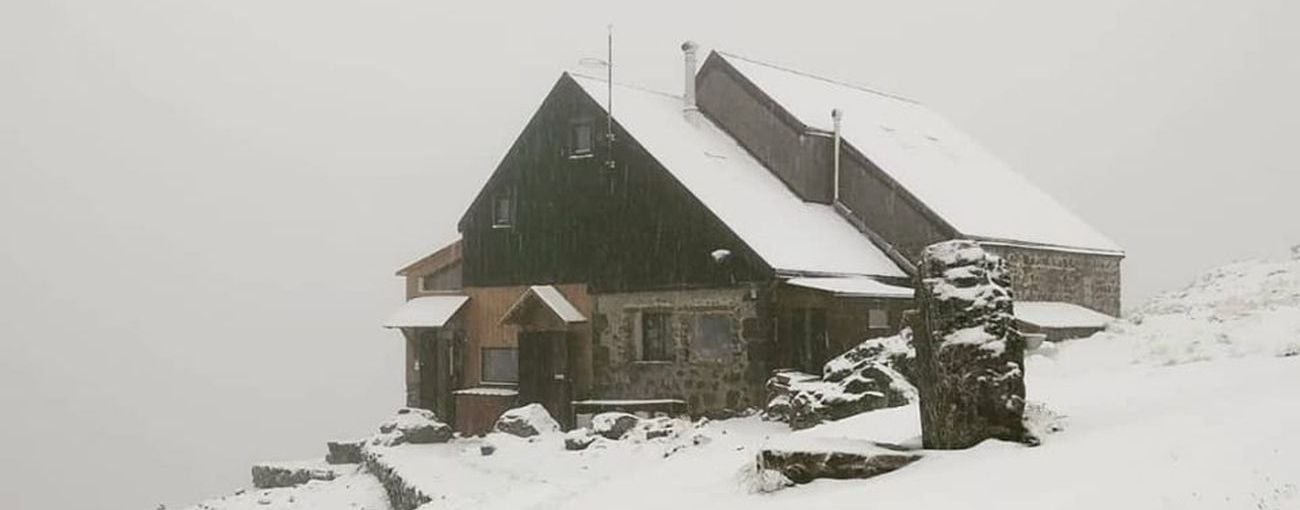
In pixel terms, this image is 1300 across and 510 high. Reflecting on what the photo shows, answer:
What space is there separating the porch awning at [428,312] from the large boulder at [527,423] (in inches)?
206

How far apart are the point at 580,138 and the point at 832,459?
751 inches

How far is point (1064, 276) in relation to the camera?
33531 mm

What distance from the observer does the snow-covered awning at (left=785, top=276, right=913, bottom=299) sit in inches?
993

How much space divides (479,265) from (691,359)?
725 centimetres

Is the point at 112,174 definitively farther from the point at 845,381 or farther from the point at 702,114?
the point at 845,381

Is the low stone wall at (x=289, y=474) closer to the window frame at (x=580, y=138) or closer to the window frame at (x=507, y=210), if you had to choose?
the window frame at (x=507, y=210)

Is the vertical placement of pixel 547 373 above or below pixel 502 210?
below

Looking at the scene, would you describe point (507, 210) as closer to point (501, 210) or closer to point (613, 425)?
point (501, 210)

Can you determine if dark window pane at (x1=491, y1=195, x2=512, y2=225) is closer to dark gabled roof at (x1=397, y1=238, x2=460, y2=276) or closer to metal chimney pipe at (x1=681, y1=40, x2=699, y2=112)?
dark gabled roof at (x1=397, y1=238, x2=460, y2=276)

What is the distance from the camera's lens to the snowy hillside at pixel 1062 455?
31.6 feet

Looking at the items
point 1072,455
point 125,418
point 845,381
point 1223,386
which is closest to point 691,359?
point 845,381

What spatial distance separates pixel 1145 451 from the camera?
10.4m

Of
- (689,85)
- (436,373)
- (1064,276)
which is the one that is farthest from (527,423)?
(1064,276)

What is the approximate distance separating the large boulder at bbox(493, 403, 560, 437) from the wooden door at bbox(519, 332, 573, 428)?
2251 mm
